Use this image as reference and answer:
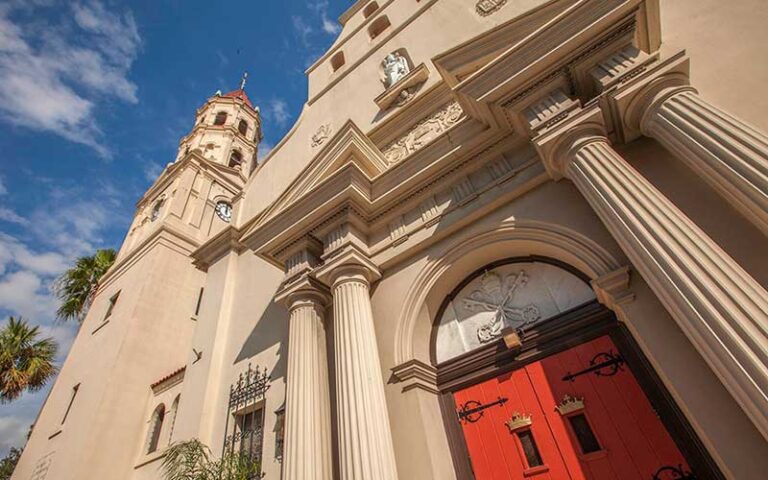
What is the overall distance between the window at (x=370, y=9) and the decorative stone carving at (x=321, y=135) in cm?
475

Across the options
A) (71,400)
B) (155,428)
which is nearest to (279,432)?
(155,428)

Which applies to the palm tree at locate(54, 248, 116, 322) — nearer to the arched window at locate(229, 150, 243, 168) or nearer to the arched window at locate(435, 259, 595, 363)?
the arched window at locate(229, 150, 243, 168)

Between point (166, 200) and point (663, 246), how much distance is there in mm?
17431

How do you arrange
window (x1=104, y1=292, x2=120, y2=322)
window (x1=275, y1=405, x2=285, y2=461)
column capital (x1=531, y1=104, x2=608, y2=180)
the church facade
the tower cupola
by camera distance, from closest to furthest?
1. the church facade
2. column capital (x1=531, y1=104, x2=608, y2=180)
3. window (x1=275, y1=405, x2=285, y2=461)
4. window (x1=104, y1=292, x2=120, y2=322)
5. the tower cupola

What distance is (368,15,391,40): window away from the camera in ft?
36.0

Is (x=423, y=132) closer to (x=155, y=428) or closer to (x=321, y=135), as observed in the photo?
(x=321, y=135)

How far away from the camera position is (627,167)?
3562mm

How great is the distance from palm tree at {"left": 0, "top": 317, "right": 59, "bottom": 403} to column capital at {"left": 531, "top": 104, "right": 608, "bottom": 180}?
17.0 metres

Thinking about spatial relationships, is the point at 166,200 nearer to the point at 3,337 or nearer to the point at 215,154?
the point at 215,154

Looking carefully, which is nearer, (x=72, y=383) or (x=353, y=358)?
(x=353, y=358)

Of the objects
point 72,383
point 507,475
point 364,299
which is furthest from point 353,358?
point 72,383

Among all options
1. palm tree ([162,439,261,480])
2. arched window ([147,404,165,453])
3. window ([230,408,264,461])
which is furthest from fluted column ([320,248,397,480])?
arched window ([147,404,165,453])

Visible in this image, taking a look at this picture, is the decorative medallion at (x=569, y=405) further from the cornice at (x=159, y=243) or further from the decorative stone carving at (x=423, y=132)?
the cornice at (x=159, y=243)

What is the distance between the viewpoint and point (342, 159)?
22.0 feet
